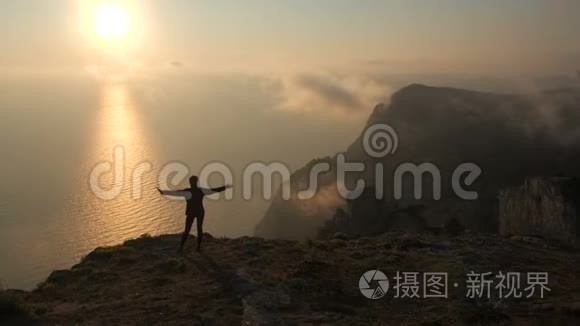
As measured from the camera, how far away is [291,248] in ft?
51.3

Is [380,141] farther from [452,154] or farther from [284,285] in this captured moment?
[284,285]

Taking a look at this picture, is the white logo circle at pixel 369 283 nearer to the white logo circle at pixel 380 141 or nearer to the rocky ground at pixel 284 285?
the rocky ground at pixel 284 285

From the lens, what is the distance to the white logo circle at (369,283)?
11781 millimetres

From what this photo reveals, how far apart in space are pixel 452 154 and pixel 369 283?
327ft

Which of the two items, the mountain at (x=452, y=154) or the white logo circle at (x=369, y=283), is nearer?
the white logo circle at (x=369, y=283)

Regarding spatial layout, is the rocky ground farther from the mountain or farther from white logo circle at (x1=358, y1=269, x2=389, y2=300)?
the mountain

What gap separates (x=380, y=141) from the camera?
111000 mm

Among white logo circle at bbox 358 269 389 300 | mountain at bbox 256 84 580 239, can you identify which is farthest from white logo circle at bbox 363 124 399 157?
white logo circle at bbox 358 269 389 300

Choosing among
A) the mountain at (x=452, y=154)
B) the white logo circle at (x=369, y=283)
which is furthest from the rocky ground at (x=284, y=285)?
the mountain at (x=452, y=154)

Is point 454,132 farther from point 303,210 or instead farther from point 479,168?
point 303,210

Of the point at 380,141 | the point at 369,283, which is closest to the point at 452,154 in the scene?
the point at 380,141

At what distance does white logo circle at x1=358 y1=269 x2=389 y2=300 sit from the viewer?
11.8 metres

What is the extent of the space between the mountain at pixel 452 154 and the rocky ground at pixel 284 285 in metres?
50.9

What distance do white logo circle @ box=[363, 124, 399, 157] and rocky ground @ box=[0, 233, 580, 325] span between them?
8916cm
